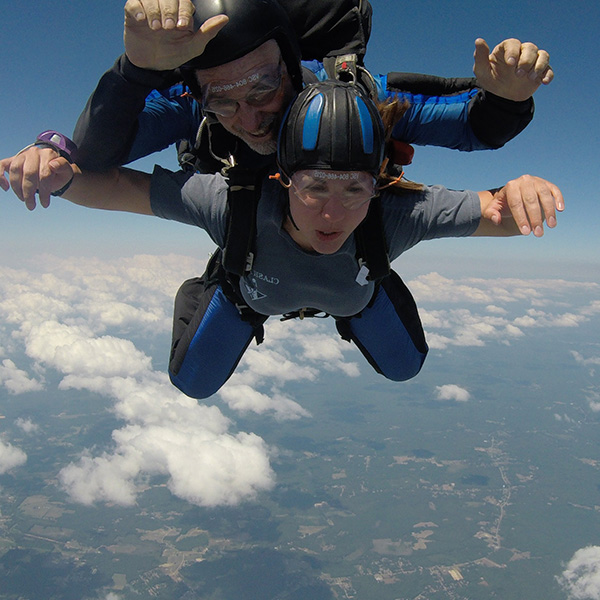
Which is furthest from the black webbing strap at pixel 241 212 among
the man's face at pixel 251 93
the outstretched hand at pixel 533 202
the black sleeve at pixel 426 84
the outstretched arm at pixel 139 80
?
the outstretched hand at pixel 533 202

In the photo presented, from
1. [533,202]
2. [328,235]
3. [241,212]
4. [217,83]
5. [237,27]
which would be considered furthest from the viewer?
[241,212]

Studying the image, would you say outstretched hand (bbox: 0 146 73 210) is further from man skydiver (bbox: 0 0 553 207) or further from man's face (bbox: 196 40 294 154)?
man's face (bbox: 196 40 294 154)

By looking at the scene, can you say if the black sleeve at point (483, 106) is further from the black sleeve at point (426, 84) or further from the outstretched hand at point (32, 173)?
the outstretched hand at point (32, 173)

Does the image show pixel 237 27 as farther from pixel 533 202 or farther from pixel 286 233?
pixel 533 202

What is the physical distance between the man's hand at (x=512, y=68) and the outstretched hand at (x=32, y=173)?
169cm

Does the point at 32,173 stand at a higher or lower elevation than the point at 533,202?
lower

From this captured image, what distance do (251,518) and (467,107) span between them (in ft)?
299

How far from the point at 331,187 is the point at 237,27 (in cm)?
68

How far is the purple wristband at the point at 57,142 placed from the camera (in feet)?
5.94

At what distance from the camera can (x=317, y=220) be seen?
1.85 metres

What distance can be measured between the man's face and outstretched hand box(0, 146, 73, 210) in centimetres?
65

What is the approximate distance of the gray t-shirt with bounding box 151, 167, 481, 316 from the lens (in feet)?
7.03

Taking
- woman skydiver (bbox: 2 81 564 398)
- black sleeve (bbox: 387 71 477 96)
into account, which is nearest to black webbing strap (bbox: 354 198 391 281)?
woman skydiver (bbox: 2 81 564 398)

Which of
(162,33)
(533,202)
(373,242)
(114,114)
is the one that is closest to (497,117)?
(533,202)
